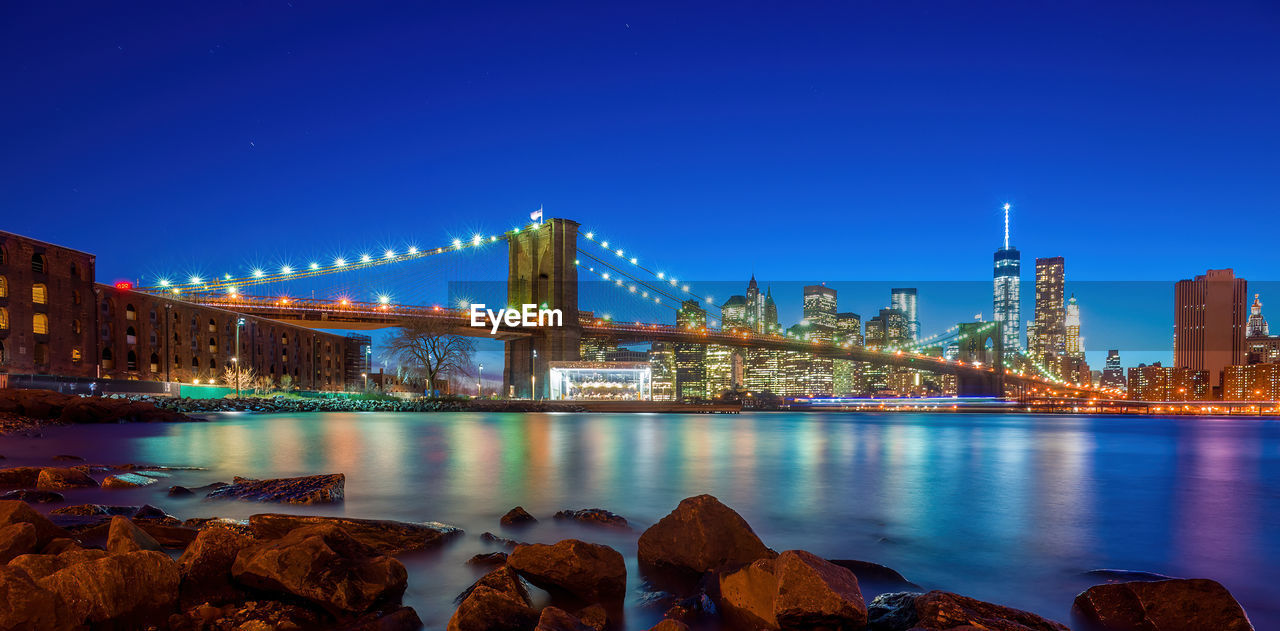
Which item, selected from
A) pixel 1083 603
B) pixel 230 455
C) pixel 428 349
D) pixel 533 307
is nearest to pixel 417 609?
pixel 1083 603

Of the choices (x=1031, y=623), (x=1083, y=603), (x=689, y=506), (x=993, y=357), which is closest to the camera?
(x=1031, y=623)

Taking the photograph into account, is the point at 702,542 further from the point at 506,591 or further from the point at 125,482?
the point at 125,482

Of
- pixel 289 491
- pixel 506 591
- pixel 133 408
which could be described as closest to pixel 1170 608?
pixel 506 591

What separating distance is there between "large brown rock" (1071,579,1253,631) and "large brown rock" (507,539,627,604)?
2.97 m

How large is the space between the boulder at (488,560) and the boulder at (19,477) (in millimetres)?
6426

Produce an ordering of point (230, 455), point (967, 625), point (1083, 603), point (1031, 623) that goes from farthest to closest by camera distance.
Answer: point (230, 455)
point (1083, 603)
point (1031, 623)
point (967, 625)

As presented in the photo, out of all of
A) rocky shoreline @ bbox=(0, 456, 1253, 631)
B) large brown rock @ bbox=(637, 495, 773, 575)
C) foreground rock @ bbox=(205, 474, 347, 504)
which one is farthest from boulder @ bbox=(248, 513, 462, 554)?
foreground rock @ bbox=(205, 474, 347, 504)

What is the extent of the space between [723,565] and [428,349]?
49.4 meters

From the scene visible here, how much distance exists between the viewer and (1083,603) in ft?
15.1

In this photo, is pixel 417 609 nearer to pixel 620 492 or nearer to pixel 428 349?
pixel 620 492

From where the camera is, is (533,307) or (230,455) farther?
(533,307)

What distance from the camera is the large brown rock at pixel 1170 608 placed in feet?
12.9

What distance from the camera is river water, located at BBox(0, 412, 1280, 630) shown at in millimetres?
5891

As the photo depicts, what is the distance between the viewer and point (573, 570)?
4.39 m
